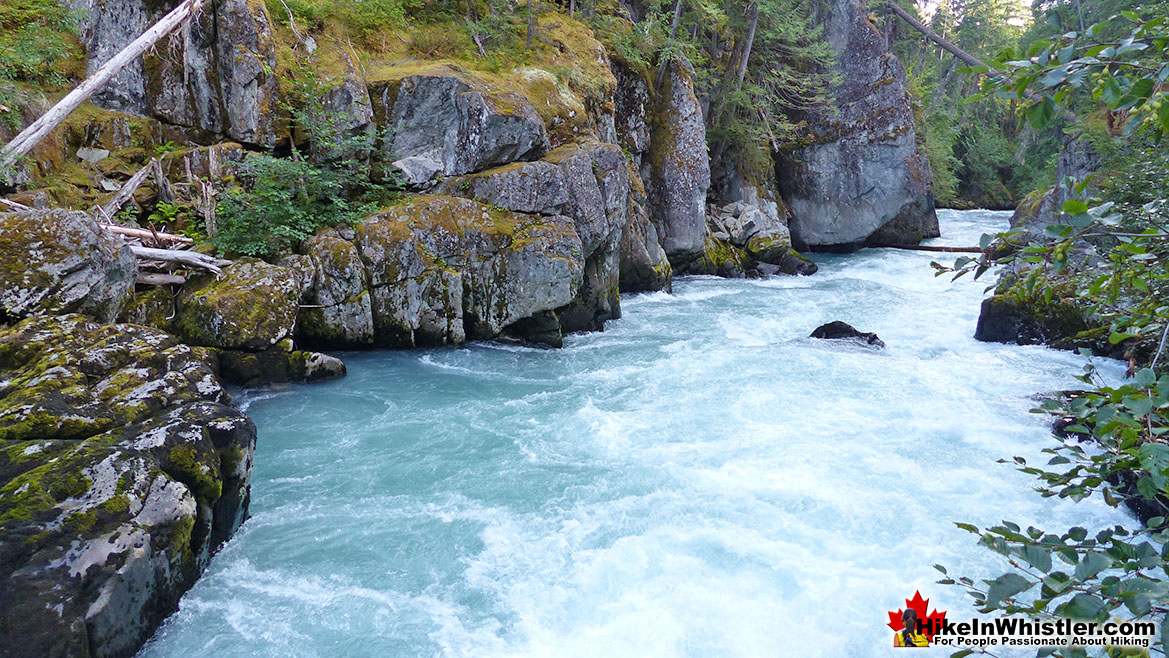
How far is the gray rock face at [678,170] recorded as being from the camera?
17.8 meters

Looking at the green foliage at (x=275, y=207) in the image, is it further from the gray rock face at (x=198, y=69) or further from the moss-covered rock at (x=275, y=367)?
the moss-covered rock at (x=275, y=367)

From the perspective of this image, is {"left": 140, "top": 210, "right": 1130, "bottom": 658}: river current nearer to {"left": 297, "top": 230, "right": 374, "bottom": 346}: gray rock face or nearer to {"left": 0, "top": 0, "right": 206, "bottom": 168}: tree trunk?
{"left": 297, "top": 230, "right": 374, "bottom": 346}: gray rock face

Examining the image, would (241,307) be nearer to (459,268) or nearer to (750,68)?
(459,268)

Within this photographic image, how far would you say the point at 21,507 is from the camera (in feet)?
12.8

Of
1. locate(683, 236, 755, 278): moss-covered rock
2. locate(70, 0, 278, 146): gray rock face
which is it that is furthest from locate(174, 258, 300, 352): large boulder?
locate(683, 236, 755, 278): moss-covered rock

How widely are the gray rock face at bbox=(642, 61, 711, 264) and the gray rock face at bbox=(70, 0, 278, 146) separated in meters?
10.6

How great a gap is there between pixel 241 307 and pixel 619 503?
6.20 m

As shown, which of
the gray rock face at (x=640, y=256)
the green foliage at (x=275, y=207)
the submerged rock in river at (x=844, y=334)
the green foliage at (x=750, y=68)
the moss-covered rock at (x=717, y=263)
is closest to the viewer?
the green foliage at (x=275, y=207)

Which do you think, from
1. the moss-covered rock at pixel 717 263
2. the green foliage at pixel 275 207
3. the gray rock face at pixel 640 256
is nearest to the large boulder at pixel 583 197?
the gray rock face at pixel 640 256

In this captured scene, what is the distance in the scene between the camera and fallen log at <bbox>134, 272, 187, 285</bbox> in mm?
8672

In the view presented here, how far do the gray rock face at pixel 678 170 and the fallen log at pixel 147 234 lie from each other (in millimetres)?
12007

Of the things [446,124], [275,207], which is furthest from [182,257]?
[446,124]

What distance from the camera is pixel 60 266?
22.8ft

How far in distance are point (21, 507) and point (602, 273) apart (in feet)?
34.5
